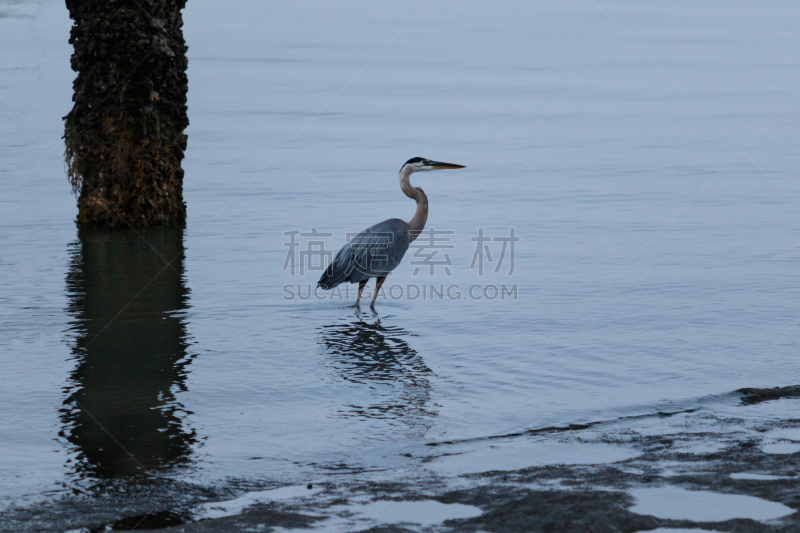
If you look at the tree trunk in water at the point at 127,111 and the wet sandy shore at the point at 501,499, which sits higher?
the tree trunk in water at the point at 127,111

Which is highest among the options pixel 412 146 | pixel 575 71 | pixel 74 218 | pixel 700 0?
pixel 700 0

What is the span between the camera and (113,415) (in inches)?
273

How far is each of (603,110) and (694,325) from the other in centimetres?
1693

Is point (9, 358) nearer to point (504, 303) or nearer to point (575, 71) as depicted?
point (504, 303)

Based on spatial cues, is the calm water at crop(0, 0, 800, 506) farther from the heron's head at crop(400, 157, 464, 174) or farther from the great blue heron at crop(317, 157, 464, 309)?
the heron's head at crop(400, 157, 464, 174)

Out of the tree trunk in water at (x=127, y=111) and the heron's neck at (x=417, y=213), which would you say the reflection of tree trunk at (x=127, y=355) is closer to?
the tree trunk in water at (x=127, y=111)

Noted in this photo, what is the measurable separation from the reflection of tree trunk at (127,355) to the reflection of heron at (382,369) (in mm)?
1354

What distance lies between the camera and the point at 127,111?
13.7m

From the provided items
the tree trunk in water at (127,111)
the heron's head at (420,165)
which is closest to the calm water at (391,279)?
the tree trunk in water at (127,111)

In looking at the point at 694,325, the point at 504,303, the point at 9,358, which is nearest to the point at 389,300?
the point at 504,303

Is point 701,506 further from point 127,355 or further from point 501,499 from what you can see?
point 127,355

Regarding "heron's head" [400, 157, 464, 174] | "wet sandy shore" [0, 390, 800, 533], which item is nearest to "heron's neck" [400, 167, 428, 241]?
"heron's head" [400, 157, 464, 174]

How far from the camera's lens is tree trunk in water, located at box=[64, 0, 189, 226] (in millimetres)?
13281

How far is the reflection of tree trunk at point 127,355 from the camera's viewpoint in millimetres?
6289
